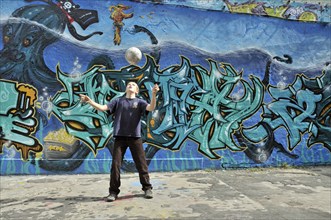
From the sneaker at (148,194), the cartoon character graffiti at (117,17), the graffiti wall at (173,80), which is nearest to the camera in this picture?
the sneaker at (148,194)

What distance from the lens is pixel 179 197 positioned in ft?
14.9

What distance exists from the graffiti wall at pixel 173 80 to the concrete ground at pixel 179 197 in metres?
0.58

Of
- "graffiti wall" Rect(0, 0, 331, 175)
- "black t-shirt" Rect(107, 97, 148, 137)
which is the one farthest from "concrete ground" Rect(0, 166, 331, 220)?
"black t-shirt" Rect(107, 97, 148, 137)

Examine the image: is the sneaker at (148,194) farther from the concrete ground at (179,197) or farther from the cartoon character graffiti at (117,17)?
the cartoon character graffiti at (117,17)

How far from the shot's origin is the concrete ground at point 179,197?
3.84m

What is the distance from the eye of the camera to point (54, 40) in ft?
20.8

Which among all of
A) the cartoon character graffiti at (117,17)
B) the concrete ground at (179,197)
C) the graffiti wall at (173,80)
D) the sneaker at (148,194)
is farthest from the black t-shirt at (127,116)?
the cartoon character graffiti at (117,17)

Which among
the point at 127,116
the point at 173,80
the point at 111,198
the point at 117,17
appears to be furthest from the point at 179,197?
the point at 117,17

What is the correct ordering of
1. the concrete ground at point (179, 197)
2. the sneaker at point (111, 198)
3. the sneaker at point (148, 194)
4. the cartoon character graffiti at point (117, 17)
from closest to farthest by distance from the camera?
the concrete ground at point (179, 197), the sneaker at point (111, 198), the sneaker at point (148, 194), the cartoon character graffiti at point (117, 17)

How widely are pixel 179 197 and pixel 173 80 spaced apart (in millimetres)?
2821

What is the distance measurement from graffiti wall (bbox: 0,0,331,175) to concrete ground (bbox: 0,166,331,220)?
0.58m

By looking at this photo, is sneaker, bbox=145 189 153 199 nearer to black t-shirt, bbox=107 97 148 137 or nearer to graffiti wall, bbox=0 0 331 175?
black t-shirt, bbox=107 97 148 137

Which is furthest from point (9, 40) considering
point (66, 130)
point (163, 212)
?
point (163, 212)

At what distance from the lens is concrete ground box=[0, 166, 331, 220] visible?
384 centimetres
